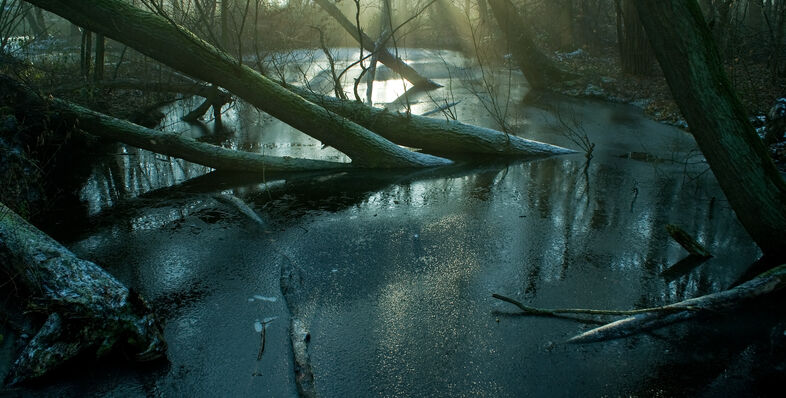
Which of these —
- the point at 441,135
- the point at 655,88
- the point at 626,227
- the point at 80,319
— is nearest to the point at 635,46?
the point at 655,88

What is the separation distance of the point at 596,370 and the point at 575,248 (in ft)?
7.03

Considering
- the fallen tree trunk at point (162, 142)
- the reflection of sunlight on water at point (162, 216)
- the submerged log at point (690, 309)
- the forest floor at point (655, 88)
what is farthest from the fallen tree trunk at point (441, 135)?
the submerged log at point (690, 309)

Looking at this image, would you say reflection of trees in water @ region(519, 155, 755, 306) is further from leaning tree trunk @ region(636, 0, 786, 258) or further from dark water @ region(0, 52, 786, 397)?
leaning tree trunk @ region(636, 0, 786, 258)

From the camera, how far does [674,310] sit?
4.24 meters

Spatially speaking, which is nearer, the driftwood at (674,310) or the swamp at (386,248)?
the swamp at (386,248)

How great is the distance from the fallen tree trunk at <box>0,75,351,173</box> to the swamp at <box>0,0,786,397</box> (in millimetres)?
37

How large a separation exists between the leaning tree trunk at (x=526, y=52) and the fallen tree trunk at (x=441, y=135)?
291 inches

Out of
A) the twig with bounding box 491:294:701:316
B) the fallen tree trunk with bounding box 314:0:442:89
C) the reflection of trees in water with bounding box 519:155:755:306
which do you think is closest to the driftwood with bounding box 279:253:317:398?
the twig with bounding box 491:294:701:316

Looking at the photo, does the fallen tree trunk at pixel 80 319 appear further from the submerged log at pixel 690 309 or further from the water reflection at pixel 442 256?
the submerged log at pixel 690 309

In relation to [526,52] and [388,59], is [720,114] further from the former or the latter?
[388,59]

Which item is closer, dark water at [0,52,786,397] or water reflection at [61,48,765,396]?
dark water at [0,52,786,397]

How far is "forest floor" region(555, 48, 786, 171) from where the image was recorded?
418 inches

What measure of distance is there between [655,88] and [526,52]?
396 cm

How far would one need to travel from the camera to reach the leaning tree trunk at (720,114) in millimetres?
4953
